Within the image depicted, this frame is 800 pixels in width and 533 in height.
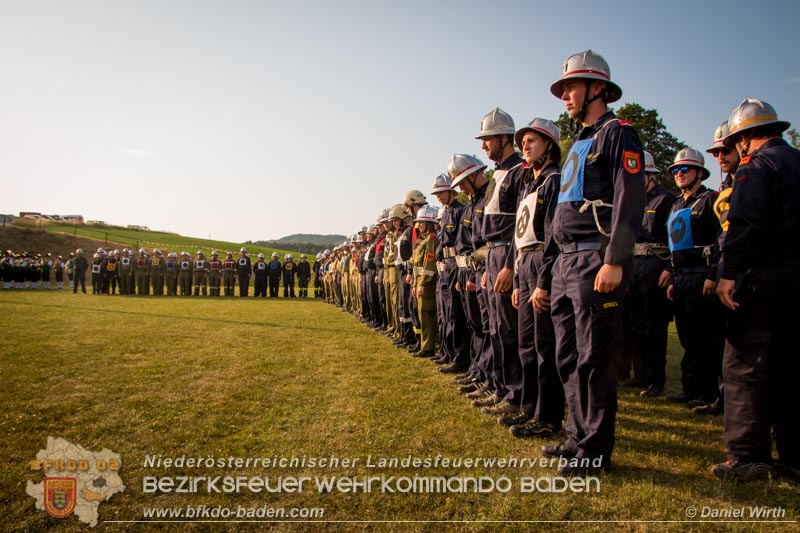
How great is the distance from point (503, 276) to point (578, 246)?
1.12 meters

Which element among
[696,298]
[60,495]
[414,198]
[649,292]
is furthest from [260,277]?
[60,495]

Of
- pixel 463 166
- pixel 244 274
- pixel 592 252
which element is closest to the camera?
pixel 592 252

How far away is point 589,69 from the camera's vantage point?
344 cm

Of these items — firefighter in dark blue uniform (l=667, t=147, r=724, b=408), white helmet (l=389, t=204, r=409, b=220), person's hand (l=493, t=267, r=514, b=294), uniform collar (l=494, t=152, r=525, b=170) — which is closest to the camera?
person's hand (l=493, t=267, r=514, b=294)

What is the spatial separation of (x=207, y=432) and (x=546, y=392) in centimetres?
280

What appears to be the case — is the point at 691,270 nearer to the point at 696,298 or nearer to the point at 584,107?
the point at 696,298

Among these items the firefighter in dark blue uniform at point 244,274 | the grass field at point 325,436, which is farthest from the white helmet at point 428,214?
the firefighter in dark blue uniform at point 244,274

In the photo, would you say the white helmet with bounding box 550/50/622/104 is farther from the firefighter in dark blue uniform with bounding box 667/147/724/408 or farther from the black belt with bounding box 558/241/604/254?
the firefighter in dark blue uniform with bounding box 667/147/724/408

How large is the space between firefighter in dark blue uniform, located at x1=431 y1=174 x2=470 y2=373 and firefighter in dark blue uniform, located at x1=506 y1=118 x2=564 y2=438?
2.03 meters

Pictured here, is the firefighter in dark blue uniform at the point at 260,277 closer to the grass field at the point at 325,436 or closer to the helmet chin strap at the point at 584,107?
the grass field at the point at 325,436

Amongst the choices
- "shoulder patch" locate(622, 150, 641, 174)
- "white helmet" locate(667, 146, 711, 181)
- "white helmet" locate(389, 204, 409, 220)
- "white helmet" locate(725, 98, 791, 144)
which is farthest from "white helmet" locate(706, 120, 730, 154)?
"white helmet" locate(389, 204, 409, 220)

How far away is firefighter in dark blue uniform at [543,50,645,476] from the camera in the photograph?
3047 millimetres

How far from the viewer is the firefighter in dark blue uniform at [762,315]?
10.0ft

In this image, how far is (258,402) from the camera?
467 centimetres
